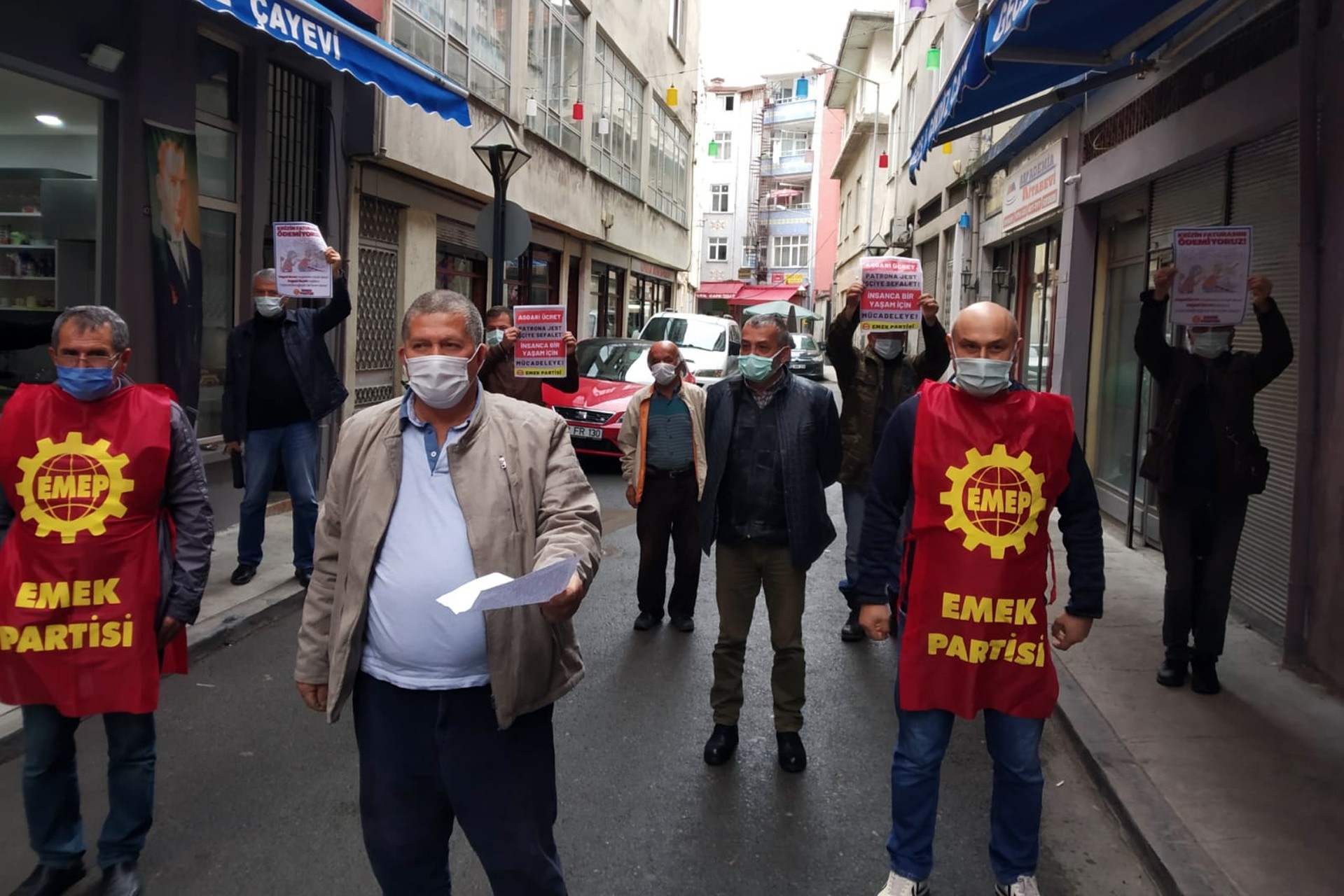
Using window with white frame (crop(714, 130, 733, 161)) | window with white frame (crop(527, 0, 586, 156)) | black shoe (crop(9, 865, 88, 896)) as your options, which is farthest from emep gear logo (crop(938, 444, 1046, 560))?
window with white frame (crop(714, 130, 733, 161))

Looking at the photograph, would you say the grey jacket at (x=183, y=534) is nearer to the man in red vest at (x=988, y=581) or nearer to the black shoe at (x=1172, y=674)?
the man in red vest at (x=988, y=581)

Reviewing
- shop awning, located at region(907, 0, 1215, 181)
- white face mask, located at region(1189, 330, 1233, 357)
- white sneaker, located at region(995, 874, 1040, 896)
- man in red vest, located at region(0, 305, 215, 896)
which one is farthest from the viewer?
shop awning, located at region(907, 0, 1215, 181)

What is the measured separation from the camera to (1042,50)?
6.96 meters

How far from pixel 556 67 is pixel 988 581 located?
56.7 ft

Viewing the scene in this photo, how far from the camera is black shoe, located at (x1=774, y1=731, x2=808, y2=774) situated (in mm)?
4582

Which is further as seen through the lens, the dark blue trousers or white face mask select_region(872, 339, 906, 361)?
white face mask select_region(872, 339, 906, 361)

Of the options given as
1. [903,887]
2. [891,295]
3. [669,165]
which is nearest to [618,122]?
[669,165]

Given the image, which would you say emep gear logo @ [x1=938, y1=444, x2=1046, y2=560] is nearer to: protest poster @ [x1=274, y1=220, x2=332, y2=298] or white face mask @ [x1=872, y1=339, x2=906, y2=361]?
white face mask @ [x1=872, y1=339, x2=906, y2=361]

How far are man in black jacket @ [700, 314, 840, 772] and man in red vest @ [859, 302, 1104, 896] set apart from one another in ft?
3.70

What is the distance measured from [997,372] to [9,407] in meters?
2.96

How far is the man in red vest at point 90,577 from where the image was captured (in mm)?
3283

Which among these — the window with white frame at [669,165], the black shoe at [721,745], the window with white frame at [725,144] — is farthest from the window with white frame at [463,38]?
the window with white frame at [725,144]

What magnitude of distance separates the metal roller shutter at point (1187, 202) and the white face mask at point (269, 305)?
243 inches

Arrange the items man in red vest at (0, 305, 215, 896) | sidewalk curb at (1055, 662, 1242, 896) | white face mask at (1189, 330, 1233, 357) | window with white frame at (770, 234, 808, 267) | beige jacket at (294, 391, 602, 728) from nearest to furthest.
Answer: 1. beige jacket at (294, 391, 602, 728)
2. man in red vest at (0, 305, 215, 896)
3. sidewalk curb at (1055, 662, 1242, 896)
4. white face mask at (1189, 330, 1233, 357)
5. window with white frame at (770, 234, 808, 267)
